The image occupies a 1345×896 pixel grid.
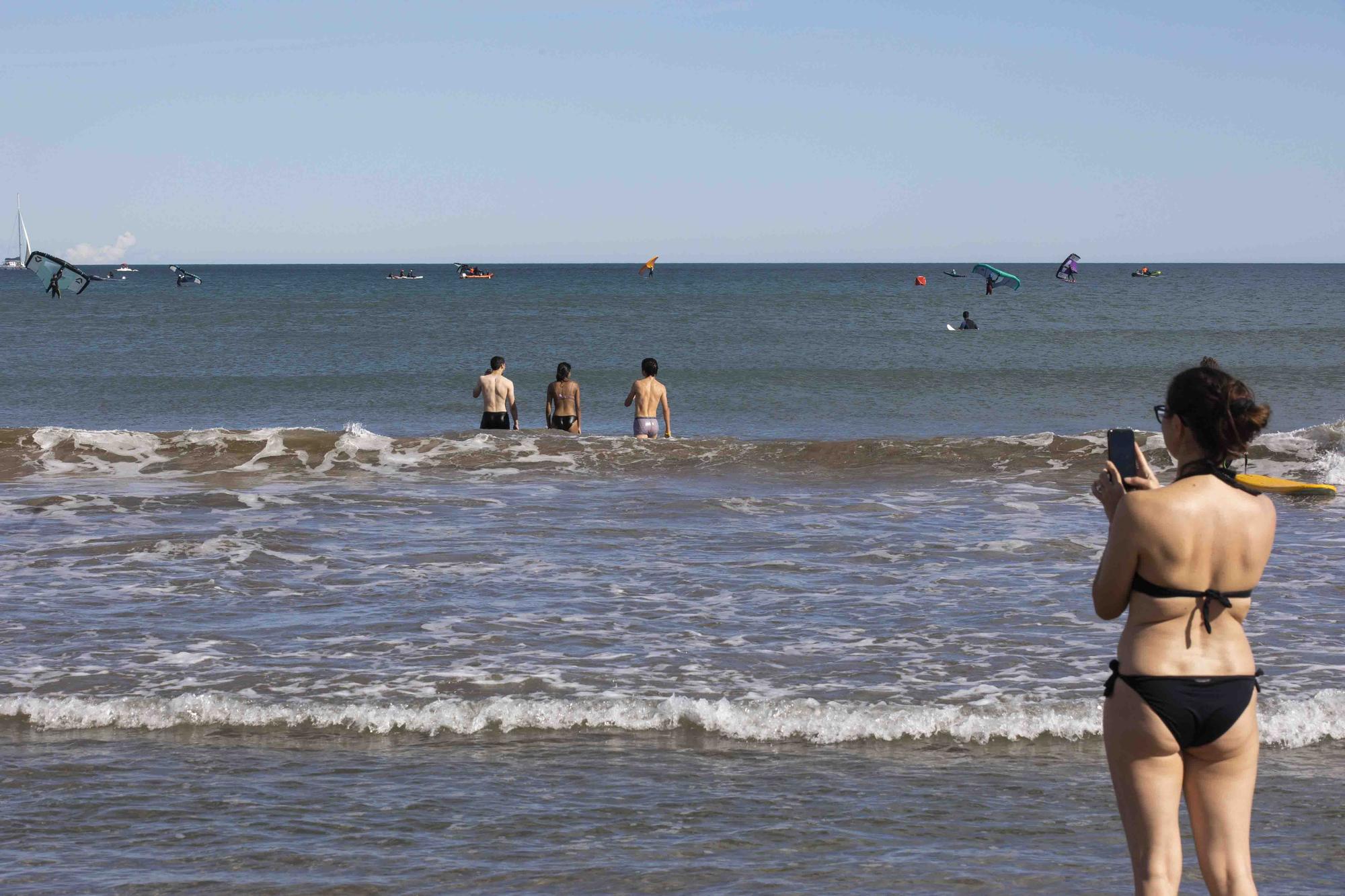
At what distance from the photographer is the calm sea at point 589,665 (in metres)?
4.90

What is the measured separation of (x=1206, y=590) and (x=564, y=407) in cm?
1484

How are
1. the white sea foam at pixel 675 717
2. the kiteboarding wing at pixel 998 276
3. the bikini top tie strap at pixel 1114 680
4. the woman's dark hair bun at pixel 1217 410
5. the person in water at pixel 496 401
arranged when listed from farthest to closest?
the kiteboarding wing at pixel 998 276 < the person in water at pixel 496 401 < the white sea foam at pixel 675 717 < the bikini top tie strap at pixel 1114 680 < the woman's dark hair bun at pixel 1217 410

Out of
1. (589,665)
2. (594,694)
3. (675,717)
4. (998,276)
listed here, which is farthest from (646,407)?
(998,276)

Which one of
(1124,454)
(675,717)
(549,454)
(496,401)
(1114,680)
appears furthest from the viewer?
(496,401)

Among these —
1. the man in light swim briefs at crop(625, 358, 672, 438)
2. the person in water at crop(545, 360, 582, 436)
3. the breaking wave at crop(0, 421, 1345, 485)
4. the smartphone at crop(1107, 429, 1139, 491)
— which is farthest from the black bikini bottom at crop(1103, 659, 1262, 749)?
the person in water at crop(545, 360, 582, 436)

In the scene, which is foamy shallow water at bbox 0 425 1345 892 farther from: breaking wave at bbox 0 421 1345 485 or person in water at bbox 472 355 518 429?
person in water at bbox 472 355 518 429

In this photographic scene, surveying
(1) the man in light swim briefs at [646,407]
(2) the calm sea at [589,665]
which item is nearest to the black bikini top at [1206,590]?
(2) the calm sea at [589,665]

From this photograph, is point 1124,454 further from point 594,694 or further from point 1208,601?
point 594,694

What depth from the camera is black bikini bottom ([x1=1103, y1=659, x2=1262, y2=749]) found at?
3.35 metres

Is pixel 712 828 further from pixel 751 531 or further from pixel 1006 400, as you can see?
pixel 1006 400

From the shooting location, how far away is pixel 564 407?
58.8 ft

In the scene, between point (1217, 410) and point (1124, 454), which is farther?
point (1124, 454)

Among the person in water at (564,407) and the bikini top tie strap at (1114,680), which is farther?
the person in water at (564,407)

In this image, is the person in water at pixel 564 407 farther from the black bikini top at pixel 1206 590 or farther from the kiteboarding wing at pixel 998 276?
the kiteboarding wing at pixel 998 276
